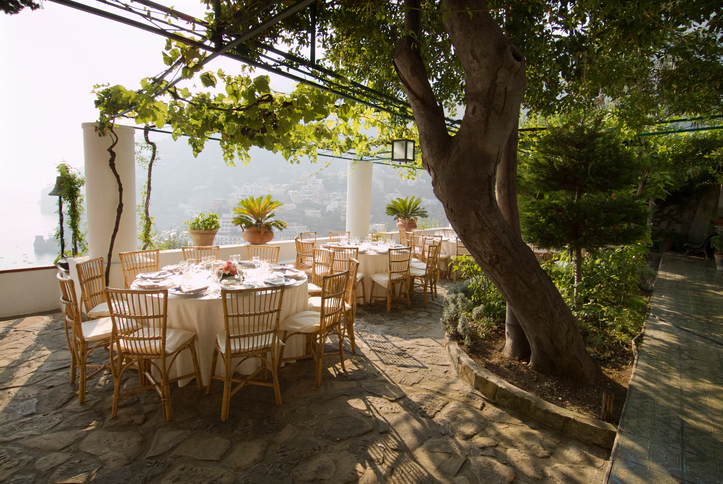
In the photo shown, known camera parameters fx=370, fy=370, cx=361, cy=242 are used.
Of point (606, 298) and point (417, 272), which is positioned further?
point (417, 272)

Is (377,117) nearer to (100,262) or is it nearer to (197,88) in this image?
(197,88)

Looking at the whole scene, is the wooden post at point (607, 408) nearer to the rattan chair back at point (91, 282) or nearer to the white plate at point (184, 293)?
the white plate at point (184, 293)

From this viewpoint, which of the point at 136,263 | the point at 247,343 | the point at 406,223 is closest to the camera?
the point at 247,343

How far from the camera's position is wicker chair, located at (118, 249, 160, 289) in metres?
4.52

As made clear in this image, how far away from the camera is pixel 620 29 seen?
111 inches

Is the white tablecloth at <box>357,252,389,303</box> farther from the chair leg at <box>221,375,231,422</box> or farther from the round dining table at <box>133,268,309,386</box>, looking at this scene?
the chair leg at <box>221,375,231,422</box>

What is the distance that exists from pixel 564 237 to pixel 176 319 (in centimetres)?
375

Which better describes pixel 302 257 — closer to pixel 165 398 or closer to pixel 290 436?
pixel 165 398

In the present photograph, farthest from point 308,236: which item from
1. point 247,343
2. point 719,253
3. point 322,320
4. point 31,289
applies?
Answer: point 719,253

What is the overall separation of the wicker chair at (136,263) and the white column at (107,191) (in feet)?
2.05

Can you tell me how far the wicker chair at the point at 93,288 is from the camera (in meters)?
3.52

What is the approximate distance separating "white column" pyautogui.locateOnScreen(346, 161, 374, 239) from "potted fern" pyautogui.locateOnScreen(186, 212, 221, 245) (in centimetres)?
356

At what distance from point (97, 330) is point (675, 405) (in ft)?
15.1

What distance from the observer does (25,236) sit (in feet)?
19.5
